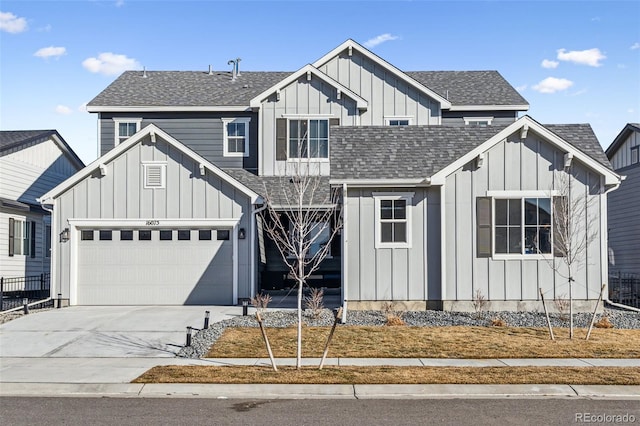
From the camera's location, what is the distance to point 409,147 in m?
19.0

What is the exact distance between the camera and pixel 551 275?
57.7 ft

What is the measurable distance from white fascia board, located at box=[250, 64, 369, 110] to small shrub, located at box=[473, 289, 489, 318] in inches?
359

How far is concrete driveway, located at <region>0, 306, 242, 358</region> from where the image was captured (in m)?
13.5

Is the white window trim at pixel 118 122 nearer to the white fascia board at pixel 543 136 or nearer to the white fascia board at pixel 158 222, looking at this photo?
the white fascia board at pixel 158 222

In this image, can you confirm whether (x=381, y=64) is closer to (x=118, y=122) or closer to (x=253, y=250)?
(x=253, y=250)

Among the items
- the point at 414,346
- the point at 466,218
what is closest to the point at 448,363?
the point at 414,346

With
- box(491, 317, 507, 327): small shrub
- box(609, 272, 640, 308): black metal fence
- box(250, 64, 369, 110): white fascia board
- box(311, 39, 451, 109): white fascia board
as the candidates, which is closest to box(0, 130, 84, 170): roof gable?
box(250, 64, 369, 110): white fascia board

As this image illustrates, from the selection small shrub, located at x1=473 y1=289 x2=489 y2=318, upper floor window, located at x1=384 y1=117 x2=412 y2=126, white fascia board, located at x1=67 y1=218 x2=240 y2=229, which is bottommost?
small shrub, located at x1=473 y1=289 x2=489 y2=318

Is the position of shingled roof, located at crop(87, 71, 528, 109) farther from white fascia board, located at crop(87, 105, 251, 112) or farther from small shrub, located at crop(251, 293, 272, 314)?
small shrub, located at crop(251, 293, 272, 314)

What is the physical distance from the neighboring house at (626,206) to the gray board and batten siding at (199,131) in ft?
48.2

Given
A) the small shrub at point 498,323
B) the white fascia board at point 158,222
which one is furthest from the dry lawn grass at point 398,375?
the white fascia board at point 158,222

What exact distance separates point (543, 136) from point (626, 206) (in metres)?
10.4

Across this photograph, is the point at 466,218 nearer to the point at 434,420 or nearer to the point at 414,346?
the point at 414,346

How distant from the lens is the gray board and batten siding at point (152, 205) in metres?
20.2
